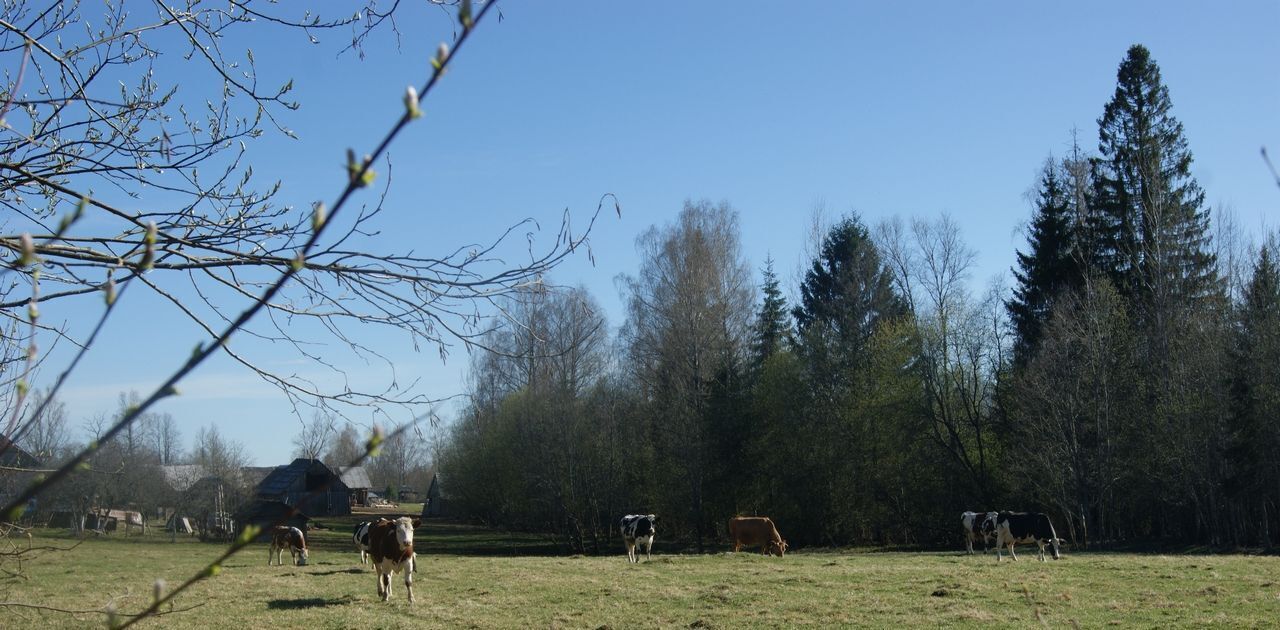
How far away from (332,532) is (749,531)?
1118 inches

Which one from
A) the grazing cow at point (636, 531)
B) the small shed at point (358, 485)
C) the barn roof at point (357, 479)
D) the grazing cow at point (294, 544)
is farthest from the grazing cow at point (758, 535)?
the barn roof at point (357, 479)

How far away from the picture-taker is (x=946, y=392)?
31266mm

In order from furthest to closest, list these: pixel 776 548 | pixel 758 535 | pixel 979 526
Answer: pixel 758 535, pixel 776 548, pixel 979 526

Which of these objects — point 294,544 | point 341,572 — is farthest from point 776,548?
point 294,544

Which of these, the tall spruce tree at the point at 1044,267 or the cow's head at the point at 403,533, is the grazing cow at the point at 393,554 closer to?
the cow's head at the point at 403,533

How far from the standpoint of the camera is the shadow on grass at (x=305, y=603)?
1265cm

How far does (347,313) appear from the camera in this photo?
3158 millimetres

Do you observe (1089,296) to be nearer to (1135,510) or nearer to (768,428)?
(1135,510)

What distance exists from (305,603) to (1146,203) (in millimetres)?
27352

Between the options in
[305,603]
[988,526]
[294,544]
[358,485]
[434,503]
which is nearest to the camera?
[305,603]

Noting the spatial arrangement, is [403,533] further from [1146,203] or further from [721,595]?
[1146,203]

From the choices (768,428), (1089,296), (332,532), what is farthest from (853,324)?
(332,532)

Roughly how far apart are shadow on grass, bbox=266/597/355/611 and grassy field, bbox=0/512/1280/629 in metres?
0.02

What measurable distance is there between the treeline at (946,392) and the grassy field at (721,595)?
9654mm
